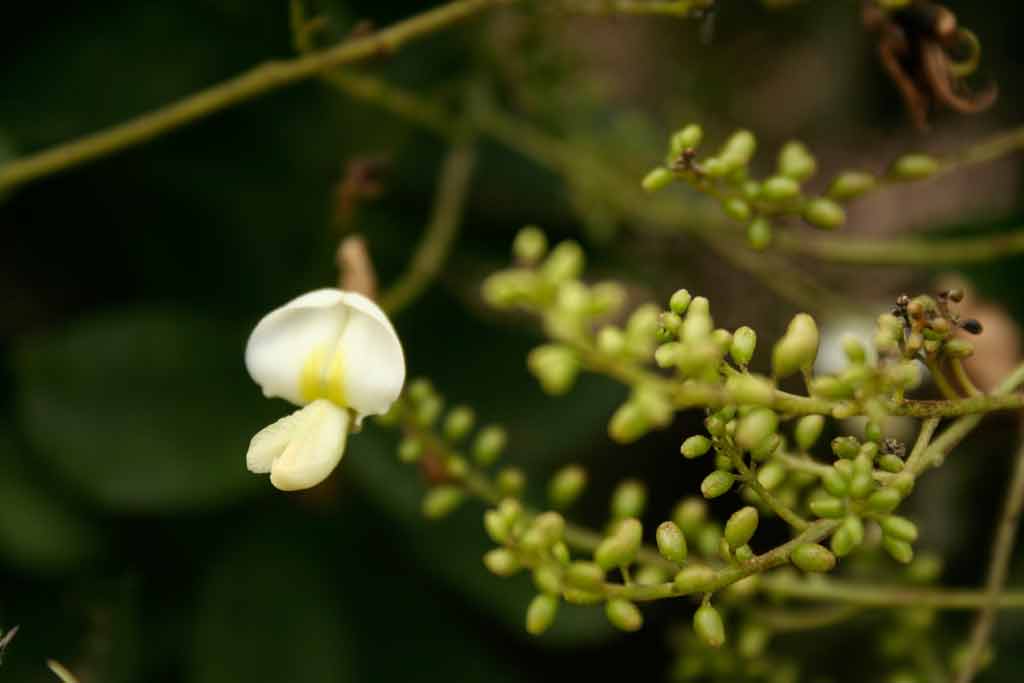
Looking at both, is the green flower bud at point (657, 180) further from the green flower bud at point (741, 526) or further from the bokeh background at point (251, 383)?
the bokeh background at point (251, 383)

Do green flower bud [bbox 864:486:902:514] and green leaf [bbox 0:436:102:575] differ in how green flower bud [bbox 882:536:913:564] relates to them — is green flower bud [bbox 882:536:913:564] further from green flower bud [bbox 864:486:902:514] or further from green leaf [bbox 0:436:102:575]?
green leaf [bbox 0:436:102:575]

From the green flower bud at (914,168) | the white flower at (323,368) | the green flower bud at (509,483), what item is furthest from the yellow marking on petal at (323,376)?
the green flower bud at (914,168)

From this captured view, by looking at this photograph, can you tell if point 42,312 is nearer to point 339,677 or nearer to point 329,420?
point 339,677

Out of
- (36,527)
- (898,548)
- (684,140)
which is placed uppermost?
(36,527)

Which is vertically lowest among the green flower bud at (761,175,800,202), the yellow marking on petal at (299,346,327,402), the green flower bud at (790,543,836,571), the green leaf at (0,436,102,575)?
the green flower bud at (790,543,836,571)

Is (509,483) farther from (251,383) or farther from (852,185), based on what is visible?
(251,383)

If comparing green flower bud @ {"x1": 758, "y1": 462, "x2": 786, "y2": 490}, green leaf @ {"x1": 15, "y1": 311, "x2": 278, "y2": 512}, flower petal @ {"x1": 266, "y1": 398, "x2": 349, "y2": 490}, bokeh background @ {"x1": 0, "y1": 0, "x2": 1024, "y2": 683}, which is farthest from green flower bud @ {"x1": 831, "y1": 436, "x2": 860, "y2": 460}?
green leaf @ {"x1": 15, "y1": 311, "x2": 278, "y2": 512}

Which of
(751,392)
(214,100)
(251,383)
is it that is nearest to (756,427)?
(751,392)
